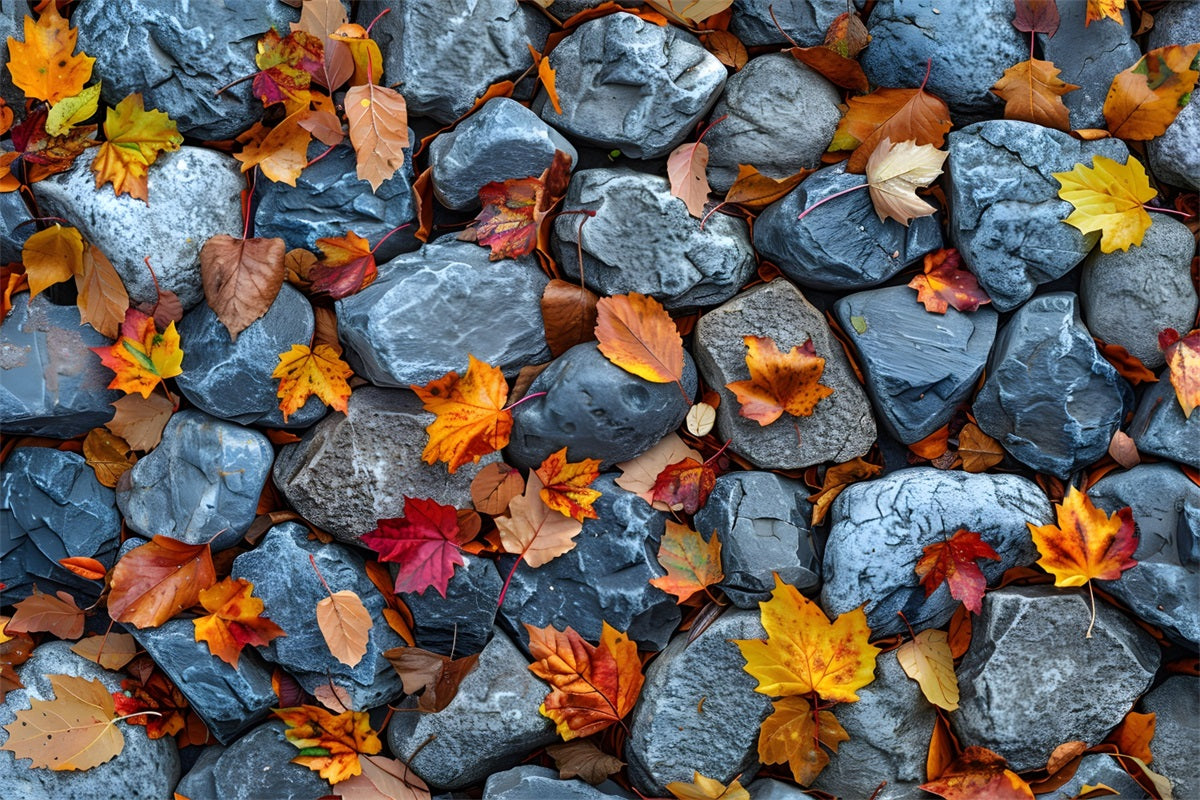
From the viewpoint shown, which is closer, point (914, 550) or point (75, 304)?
point (914, 550)

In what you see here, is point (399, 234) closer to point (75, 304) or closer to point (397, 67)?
point (397, 67)

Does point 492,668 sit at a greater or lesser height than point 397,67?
lesser

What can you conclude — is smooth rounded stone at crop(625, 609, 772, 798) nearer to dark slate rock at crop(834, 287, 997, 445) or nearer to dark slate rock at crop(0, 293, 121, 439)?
dark slate rock at crop(834, 287, 997, 445)

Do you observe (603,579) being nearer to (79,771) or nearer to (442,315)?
(442,315)

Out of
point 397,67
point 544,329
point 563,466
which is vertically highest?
point 397,67

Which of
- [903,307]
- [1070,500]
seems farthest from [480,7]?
[1070,500]

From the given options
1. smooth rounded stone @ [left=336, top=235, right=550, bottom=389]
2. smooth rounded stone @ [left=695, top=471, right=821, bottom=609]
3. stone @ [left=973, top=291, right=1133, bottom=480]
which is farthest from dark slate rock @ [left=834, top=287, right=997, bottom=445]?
smooth rounded stone @ [left=336, top=235, right=550, bottom=389]
